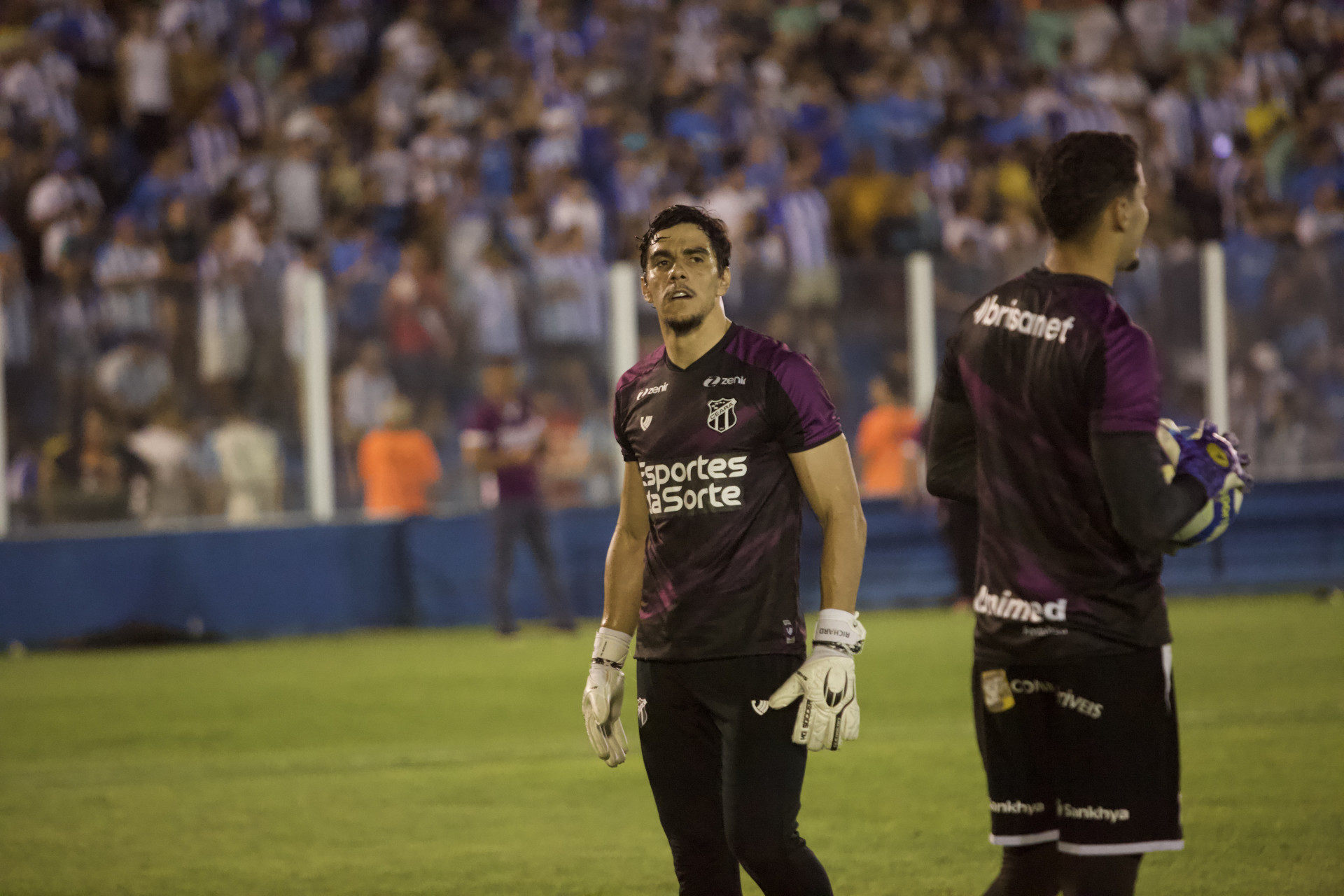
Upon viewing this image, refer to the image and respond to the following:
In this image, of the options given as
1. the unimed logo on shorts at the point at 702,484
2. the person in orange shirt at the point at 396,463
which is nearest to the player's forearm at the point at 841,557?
the unimed logo on shorts at the point at 702,484

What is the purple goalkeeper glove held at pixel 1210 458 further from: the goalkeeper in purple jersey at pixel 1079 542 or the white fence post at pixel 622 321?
the white fence post at pixel 622 321

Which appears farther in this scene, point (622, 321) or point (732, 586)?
point (622, 321)

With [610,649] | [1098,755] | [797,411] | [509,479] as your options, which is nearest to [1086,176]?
[797,411]

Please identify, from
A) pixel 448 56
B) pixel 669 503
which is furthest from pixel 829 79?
pixel 669 503

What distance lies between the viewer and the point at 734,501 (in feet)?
15.4

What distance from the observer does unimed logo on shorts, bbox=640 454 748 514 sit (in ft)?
15.4

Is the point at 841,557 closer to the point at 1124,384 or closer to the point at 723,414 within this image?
the point at 723,414

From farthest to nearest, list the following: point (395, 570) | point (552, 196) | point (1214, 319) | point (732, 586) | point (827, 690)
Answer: point (552, 196)
point (1214, 319)
point (395, 570)
point (732, 586)
point (827, 690)

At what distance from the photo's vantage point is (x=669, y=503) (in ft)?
15.6

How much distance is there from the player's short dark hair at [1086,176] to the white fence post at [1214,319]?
1340 centimetres

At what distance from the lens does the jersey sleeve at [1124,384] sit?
384cm

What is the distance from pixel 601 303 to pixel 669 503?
1176 centimetres

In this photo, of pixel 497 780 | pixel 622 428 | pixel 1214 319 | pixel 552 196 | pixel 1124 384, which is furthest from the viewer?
→ pixel 552 196

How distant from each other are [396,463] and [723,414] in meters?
11.9
